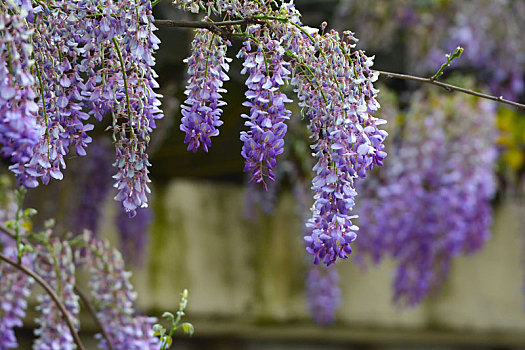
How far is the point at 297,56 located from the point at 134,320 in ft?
3.47

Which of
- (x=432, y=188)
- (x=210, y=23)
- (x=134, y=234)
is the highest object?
(x=432, y=188)

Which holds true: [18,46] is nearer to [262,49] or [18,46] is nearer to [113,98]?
[113,98]

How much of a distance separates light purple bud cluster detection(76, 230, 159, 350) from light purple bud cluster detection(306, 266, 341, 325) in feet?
6.85

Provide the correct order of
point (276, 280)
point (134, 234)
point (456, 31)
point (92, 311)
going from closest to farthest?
point (92, 311) → point (134, 234) → point (456, 31) → point (276, 280)

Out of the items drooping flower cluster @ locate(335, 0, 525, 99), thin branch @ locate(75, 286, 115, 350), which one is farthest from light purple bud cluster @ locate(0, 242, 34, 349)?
drooping flower cluster @ locate(335, 0, 525, 99)

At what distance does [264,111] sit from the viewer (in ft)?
3.75

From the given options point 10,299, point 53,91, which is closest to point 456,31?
point 10,299

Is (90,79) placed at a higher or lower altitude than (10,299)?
higher

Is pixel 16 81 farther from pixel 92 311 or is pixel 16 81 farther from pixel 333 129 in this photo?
pixel 92 311

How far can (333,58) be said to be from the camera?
1131 mm

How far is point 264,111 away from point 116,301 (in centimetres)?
103

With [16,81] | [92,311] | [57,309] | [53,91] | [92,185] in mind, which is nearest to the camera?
[16,81]

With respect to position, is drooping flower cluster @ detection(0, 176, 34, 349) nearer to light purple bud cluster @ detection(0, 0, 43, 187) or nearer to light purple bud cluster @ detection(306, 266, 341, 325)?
light purple bud cluster @ detection(0, 0, 43, 187)

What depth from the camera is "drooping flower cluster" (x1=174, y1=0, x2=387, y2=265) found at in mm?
1126
